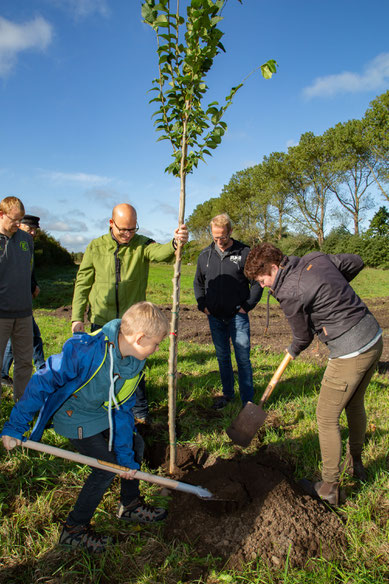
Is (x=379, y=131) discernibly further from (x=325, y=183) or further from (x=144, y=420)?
(x=144, y=420)

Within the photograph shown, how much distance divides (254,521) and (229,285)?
2330 millimetres

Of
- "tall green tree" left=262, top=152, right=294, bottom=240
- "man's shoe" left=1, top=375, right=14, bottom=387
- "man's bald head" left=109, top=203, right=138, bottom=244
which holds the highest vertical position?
"tall green tree" left=262, top=152, right=294, bottom=240

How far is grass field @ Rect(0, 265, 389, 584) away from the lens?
2197 millimetres

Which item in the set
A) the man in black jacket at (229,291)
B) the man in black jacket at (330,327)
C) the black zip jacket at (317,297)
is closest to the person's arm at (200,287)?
the man in black jacket at (229,291)

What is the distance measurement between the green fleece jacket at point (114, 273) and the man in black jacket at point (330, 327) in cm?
132

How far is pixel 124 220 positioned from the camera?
343cm

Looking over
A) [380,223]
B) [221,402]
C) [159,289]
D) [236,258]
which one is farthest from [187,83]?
[380,223]

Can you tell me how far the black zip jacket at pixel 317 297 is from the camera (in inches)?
104

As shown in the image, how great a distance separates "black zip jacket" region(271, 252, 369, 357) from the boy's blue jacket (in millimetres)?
1297

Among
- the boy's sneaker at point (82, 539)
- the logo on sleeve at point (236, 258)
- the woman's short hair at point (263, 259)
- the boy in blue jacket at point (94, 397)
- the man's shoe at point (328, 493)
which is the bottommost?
the boy's sneaker at point (82, 539)

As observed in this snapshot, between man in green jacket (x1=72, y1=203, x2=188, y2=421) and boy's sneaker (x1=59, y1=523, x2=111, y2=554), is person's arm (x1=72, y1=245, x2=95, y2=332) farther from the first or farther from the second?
boy's sneaker (x1=59, y1=523, x2=111, y2=554)

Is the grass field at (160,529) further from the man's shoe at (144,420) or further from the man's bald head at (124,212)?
the man's bald head at (124,212)

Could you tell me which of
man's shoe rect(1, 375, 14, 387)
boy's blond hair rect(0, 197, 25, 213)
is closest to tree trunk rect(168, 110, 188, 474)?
boy's blond hair rect(0, 197, 25, 213)

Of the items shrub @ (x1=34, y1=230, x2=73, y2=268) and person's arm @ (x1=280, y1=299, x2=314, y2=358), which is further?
shrub @ (x1=34, y1=230, x2=73, y2=268)
